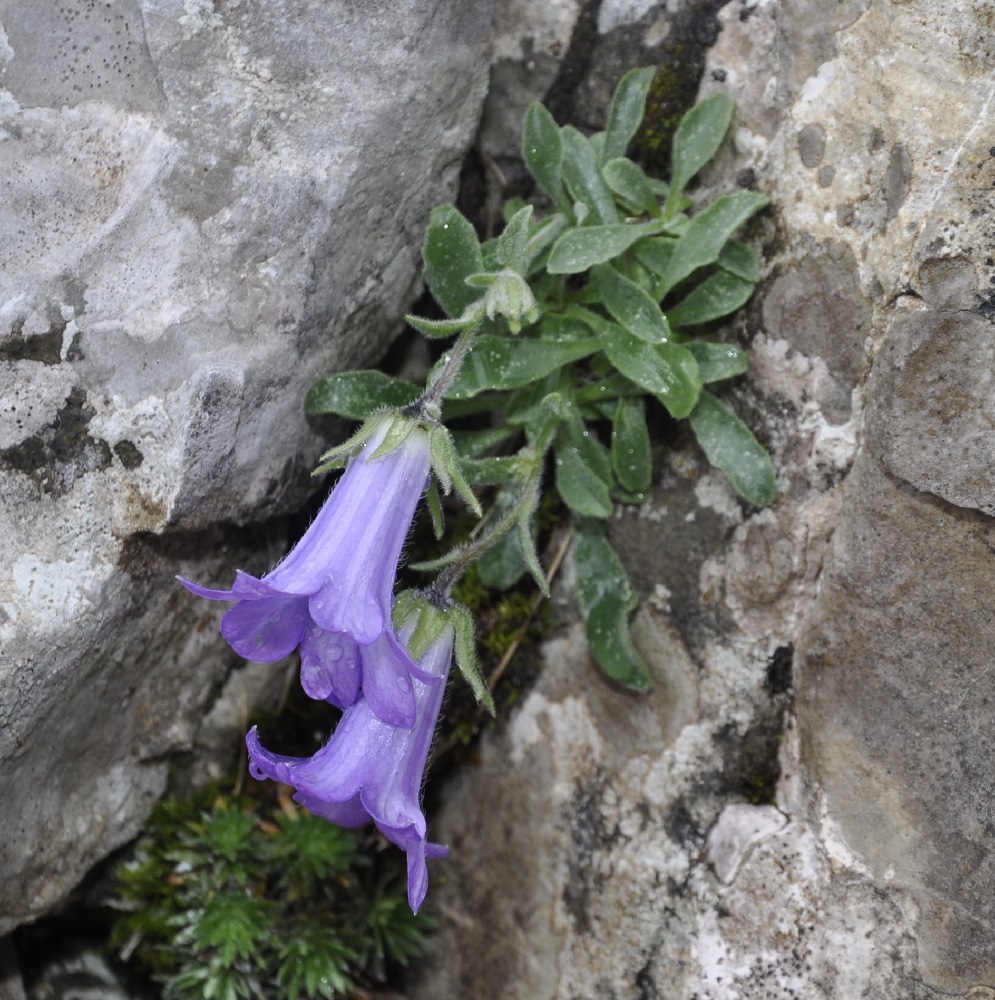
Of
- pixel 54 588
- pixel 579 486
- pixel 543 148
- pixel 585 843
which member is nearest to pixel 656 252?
pixel 543 148

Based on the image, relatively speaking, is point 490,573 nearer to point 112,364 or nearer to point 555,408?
point 555,408

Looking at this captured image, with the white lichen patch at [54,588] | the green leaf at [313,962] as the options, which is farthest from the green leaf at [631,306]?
the green leaf at [313,962]

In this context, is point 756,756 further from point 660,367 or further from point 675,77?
point 675,77

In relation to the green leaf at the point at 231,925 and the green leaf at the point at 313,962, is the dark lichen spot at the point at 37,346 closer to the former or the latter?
the green leaf at the point at 231,925

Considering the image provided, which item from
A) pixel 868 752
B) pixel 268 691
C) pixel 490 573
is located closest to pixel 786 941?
pixel 868 752

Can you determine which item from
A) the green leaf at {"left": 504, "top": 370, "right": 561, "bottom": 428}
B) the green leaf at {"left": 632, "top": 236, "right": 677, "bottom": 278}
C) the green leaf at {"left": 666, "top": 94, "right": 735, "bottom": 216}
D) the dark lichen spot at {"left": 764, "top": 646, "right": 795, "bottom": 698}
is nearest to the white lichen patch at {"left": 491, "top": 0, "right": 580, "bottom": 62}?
the green leaf at {"left": 666, "top": 94, "right": 735, "bottom": 216}

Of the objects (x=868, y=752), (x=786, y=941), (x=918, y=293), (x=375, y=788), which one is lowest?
(x=786, y=941)
